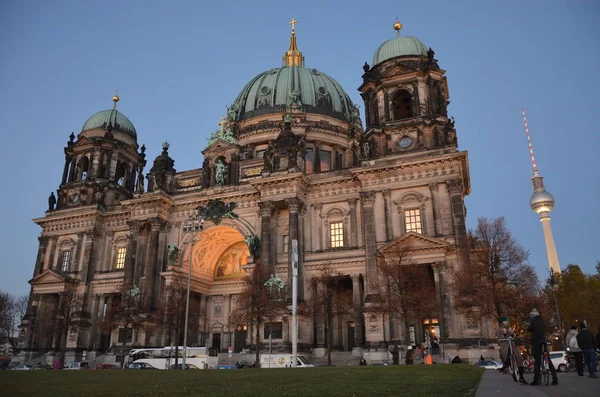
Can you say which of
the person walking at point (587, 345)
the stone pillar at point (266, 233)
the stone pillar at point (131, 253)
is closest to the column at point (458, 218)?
the stone pillar at point (266, 233)

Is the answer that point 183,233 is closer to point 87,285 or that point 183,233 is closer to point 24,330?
point 87,285

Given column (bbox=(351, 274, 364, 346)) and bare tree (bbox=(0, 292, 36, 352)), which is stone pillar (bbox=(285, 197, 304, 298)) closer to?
column (bbox=(351, 274, 364, 346))

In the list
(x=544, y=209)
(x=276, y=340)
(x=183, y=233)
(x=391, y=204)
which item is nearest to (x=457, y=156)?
(x=391, y=204)

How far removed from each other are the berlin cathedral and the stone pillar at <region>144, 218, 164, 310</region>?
123mm

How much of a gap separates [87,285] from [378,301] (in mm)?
32656

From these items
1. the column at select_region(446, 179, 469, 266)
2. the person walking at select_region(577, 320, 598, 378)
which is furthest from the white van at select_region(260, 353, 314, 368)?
the person walking at select_region(577, 320, 598, 378)

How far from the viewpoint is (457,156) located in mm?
38062

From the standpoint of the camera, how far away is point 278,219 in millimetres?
44312

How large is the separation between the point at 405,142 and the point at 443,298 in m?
14.3

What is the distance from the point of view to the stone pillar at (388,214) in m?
39.2

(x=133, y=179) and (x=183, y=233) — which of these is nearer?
(x=183, y=233)

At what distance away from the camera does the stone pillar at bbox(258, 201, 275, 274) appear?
41.4m

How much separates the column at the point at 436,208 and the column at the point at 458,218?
101cm

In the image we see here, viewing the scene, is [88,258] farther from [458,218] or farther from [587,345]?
[587,345]
